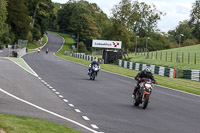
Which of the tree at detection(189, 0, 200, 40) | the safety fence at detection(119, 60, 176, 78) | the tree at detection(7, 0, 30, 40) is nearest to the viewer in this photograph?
the safety fence at detection(119, 60, 176, 78)

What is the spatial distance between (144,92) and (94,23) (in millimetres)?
123245

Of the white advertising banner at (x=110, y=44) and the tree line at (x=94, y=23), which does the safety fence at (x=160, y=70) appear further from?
the tree line at (x=94, y=23)

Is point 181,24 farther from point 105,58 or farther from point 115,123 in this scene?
point 115,123

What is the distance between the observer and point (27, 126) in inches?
339

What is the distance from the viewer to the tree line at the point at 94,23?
97875 millimetres

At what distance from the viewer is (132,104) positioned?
49.6ft

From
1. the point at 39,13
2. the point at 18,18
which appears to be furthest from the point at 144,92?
the point at 39,13

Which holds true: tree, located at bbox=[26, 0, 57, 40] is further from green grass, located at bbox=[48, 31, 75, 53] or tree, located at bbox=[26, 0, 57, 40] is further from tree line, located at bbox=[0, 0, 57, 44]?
green grass, located at bbox=[48, 31, 75, 53]

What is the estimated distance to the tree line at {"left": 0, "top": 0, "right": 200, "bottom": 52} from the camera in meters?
97.9

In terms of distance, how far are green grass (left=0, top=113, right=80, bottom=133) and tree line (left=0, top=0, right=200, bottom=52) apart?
77.7 metres

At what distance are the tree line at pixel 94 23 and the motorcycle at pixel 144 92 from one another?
74.0 m

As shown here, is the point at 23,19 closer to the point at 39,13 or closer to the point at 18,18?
the point at 18,18

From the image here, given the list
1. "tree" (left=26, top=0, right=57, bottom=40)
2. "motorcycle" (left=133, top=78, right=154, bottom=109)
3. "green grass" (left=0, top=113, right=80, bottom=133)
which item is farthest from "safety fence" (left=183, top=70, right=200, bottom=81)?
"tree" (left=26, top=0, right=57, bottom=40)

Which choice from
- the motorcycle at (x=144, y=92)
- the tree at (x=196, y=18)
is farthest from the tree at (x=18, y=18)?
the motorcycle at (x=144, y=92)
